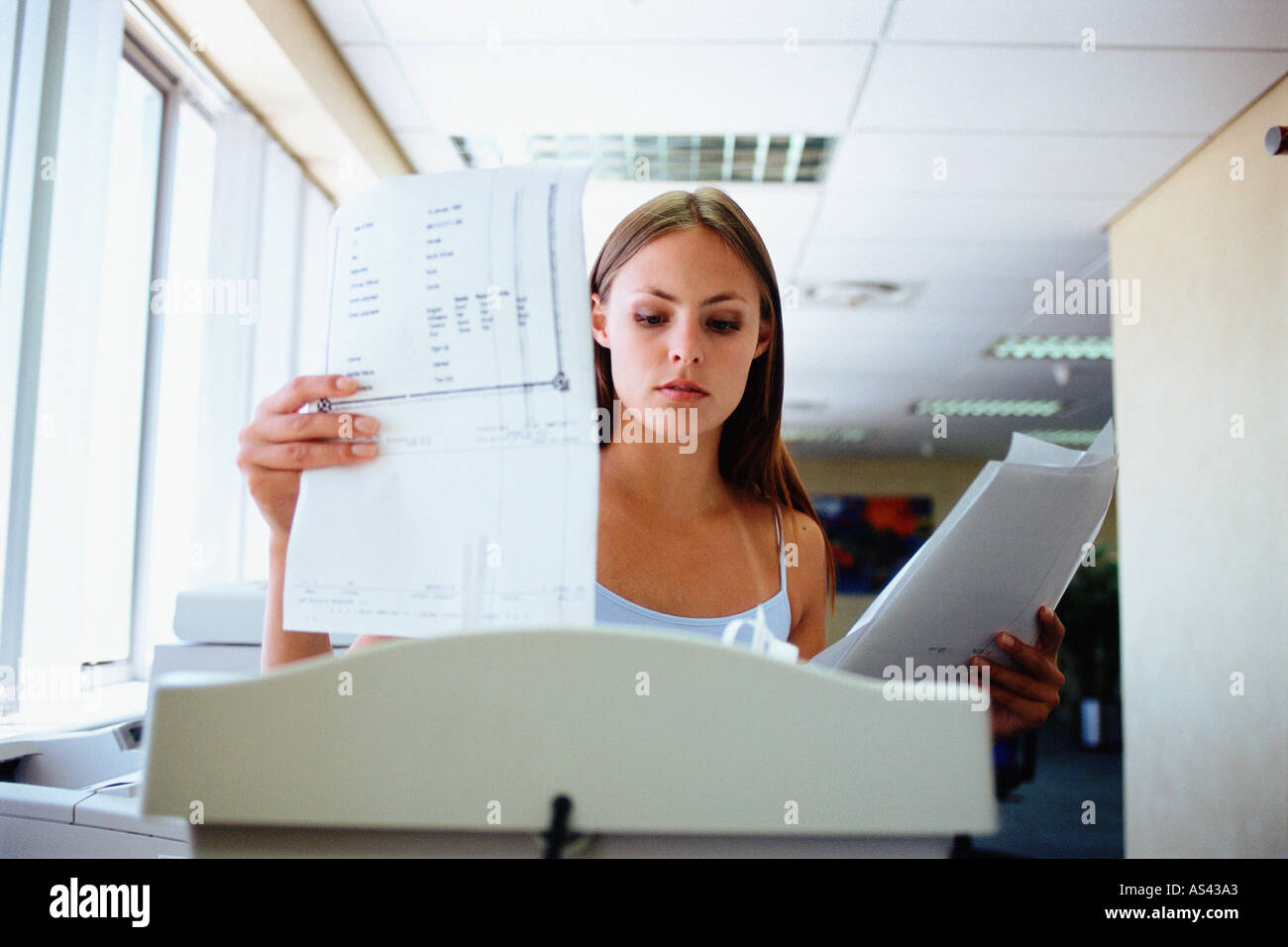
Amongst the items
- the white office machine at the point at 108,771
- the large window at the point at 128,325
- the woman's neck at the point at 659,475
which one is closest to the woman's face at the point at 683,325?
the woman's neck at the point at 659,475

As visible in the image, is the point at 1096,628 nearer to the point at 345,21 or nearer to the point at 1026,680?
the point at 345,21

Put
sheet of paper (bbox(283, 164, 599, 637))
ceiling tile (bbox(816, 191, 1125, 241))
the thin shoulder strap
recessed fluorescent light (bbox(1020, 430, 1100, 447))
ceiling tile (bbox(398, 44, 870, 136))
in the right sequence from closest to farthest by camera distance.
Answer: sheet of paper (bbox(283, 164, 599, 637))
the thin shoulder strap
ceiling tile (bbox(398, 44, 870, 136))
ceiling tile (bbox(816, 191, 1125, 241))
recessed fluorescent light (bbox(1020, 430, 1100, 447))

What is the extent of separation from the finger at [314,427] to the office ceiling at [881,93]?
1.94 m

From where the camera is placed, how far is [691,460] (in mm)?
1163

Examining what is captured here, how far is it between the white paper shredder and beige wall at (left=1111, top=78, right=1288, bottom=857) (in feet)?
8.66

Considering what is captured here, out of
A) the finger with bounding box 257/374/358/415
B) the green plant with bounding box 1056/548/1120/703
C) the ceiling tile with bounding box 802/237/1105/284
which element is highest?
the ceiling tile with bounding box 802/237/1105/284

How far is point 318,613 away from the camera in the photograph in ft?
2.06

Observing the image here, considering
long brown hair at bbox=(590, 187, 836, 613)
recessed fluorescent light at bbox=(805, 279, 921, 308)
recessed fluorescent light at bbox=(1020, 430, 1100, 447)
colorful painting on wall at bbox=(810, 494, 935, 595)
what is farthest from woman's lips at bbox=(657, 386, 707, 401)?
colorful painting on wall at bbox=(810, 494, 935, 595)

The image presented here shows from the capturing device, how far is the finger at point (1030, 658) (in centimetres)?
89

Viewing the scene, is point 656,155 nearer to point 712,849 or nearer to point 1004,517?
point 1004,517

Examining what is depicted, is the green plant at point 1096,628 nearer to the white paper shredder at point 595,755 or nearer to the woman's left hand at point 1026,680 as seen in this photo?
the woman's left hand at point 1026,680

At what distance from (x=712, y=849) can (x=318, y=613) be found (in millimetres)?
338

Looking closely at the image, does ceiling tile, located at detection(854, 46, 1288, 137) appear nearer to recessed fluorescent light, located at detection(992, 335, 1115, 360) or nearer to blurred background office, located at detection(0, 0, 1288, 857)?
blurred background office, located at detection(0, 0, 1288, 857)

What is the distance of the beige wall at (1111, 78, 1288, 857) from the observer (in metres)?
2.54
